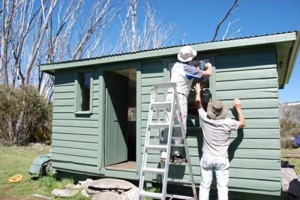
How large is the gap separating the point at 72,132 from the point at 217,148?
13.6 feet

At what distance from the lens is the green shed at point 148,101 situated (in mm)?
5395

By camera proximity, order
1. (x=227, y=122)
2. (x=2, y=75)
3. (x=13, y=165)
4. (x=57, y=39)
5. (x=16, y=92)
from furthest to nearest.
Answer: (x=57, y=39)
(x=2, y=75)
(x=16, y=92)
(x=13, y=165)
(x=227, y=122)

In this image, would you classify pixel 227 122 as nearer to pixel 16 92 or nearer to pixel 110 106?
pixel 110 106

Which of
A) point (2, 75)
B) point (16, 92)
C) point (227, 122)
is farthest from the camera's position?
point (2, 75)

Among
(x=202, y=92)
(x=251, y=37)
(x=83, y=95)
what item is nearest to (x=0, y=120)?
(x=83, y=95)

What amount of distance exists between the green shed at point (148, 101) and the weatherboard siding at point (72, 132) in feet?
0.08

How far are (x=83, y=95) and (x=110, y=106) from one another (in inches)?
34.1

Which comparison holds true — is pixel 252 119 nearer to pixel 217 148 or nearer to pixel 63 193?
pixel 217 148

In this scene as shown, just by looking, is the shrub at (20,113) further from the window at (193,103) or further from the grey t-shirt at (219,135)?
the grey t-shirt at (219,135)

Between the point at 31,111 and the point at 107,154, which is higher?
the point at 31,111

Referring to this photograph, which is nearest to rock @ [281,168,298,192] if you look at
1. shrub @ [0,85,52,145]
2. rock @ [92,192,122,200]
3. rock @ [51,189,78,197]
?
rock @ [92,192,122,200]

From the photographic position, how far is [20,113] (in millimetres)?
16297

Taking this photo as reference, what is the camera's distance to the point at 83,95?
785 cm

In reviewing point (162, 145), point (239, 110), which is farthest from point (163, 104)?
point (239, 110)
